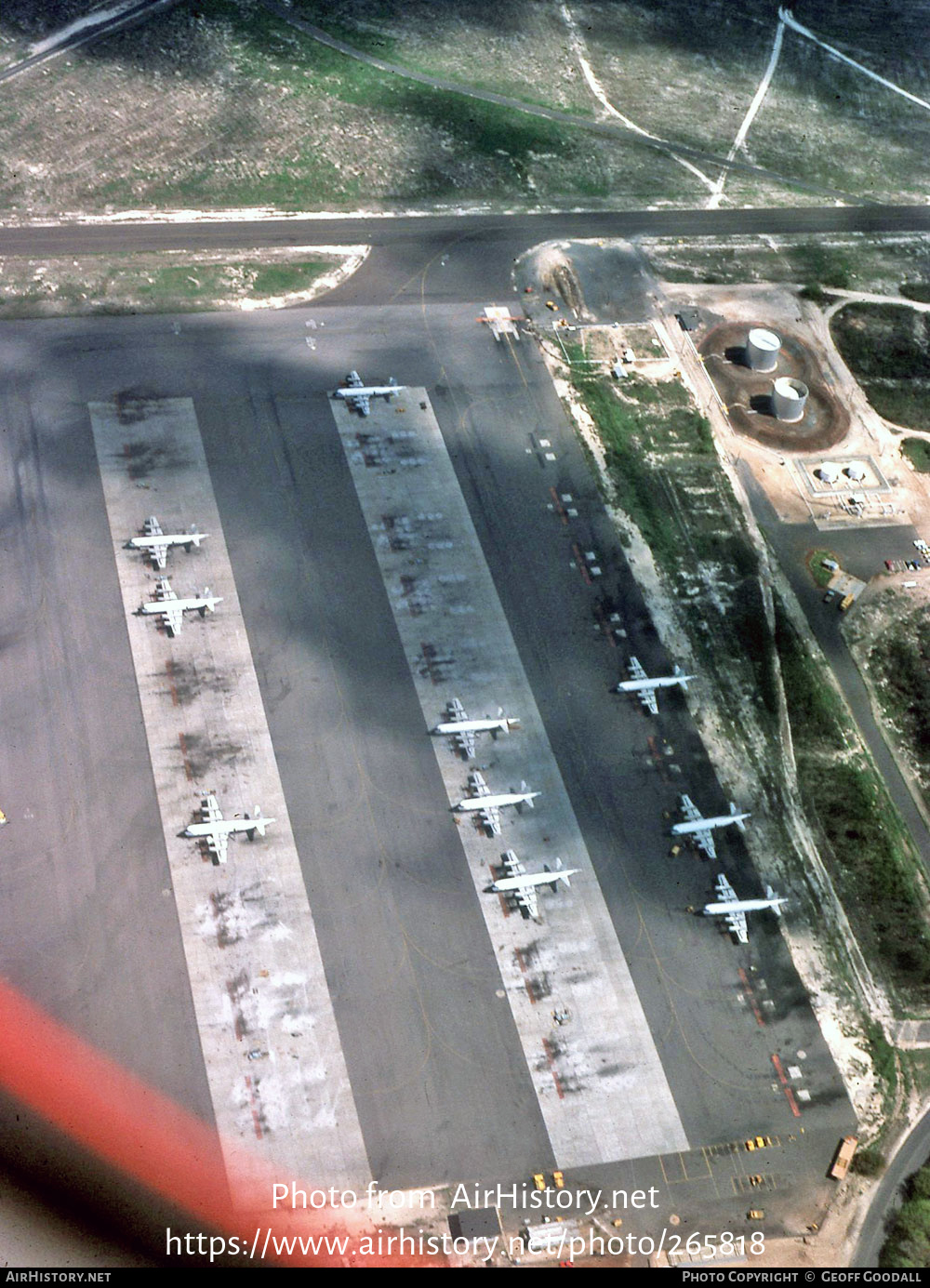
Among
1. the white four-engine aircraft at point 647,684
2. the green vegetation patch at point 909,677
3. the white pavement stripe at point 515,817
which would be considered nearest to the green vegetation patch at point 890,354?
the green vegetation patch at point 909,677

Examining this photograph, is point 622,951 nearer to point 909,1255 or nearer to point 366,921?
point 366,921

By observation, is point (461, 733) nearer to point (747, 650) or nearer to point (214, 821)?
point (214, 821)

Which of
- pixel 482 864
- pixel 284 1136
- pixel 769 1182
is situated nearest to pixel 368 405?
pixel 482 864

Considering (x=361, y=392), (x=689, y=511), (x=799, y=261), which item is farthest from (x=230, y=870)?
(x=799, y=261)

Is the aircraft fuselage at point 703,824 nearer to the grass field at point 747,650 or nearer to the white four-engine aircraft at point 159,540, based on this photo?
the grass field at point 747,650

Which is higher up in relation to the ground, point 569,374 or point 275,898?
point 569,374

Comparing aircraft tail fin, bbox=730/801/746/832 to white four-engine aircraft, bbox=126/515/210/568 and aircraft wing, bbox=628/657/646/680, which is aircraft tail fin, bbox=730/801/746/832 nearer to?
aircraft wing, bbox=628/657/646/680
